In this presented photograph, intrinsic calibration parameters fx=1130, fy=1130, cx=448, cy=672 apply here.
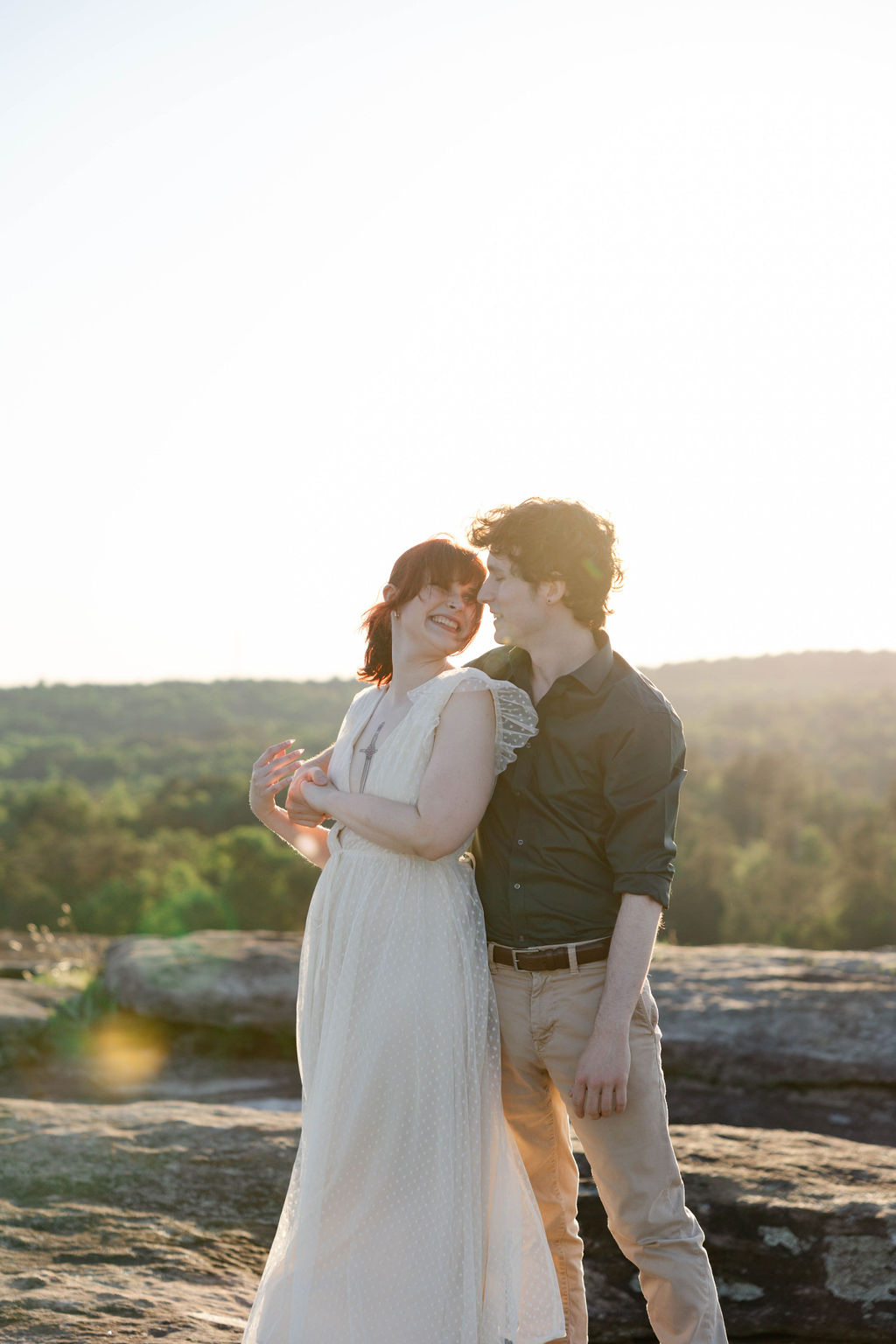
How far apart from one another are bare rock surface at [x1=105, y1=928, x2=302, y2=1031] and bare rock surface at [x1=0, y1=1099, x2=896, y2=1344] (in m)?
2.98

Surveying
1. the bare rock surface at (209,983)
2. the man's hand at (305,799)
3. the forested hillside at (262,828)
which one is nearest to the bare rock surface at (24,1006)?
the bare rock surface at (209,983)

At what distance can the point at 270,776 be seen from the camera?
305cm

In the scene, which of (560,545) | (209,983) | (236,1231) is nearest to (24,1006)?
(209,983)

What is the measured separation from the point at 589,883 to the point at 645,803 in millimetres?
249

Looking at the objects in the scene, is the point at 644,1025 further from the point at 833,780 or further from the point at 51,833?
the point at 833,780

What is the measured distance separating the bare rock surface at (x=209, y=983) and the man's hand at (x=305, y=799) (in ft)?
15.0

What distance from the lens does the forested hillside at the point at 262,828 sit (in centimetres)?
2841

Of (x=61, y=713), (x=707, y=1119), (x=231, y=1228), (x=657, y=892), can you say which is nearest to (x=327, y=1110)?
(x=657, y=892)

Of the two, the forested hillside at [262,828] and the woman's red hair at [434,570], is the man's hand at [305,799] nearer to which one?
the woman's red hair at [434,570]

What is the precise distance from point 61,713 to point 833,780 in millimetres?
42540

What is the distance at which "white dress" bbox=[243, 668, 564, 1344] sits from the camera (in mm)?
2641

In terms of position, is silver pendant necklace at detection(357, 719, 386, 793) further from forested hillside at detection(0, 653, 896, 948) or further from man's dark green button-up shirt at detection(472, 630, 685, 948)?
forested hillside at detection(0, 653, 896, 948)

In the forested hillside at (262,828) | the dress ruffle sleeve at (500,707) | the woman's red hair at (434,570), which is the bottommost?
the forested hillside at (262,828)

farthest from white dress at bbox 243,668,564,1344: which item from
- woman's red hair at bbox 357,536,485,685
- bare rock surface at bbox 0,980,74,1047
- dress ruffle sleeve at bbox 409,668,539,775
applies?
bare rock surface at bbox 0,980,74,1047
